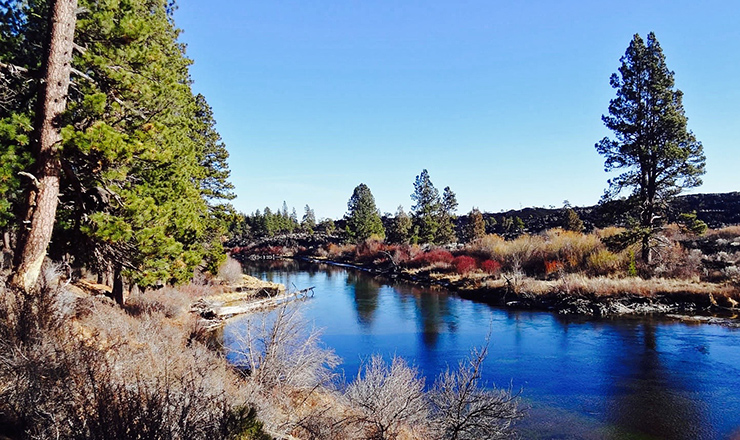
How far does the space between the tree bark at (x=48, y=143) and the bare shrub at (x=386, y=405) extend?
711 centimetres

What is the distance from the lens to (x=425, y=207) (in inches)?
2432

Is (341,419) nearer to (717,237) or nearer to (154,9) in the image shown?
(154,9)

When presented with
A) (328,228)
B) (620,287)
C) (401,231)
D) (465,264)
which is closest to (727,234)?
(620,287)

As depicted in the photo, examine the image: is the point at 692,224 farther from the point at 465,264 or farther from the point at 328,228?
the point at 328,228

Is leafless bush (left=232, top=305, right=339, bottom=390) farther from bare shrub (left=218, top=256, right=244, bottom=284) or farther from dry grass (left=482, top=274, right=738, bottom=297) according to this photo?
bare shrub (left=218, top=256, right=244, bottom=284)

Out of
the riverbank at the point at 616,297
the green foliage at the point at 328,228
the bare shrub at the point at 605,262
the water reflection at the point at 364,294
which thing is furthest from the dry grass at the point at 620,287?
the green foliage at the point at 328,228

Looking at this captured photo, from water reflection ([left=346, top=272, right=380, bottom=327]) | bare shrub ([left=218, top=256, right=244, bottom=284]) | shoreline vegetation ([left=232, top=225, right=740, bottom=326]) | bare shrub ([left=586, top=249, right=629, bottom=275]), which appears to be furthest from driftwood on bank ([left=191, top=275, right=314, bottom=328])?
bare shrub ([left=586, top=249, right=629, bottom=275])

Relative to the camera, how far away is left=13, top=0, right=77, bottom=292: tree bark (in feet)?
27.7

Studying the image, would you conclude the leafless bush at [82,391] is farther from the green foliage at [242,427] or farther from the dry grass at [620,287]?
the dry grass at [620,287]

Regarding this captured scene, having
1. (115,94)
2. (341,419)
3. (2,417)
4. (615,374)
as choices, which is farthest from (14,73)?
(615,374)

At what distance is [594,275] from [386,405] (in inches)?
1082

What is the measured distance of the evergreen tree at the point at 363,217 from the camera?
73.8m

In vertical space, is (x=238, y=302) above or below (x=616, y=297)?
below

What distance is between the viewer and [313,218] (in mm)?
118875
